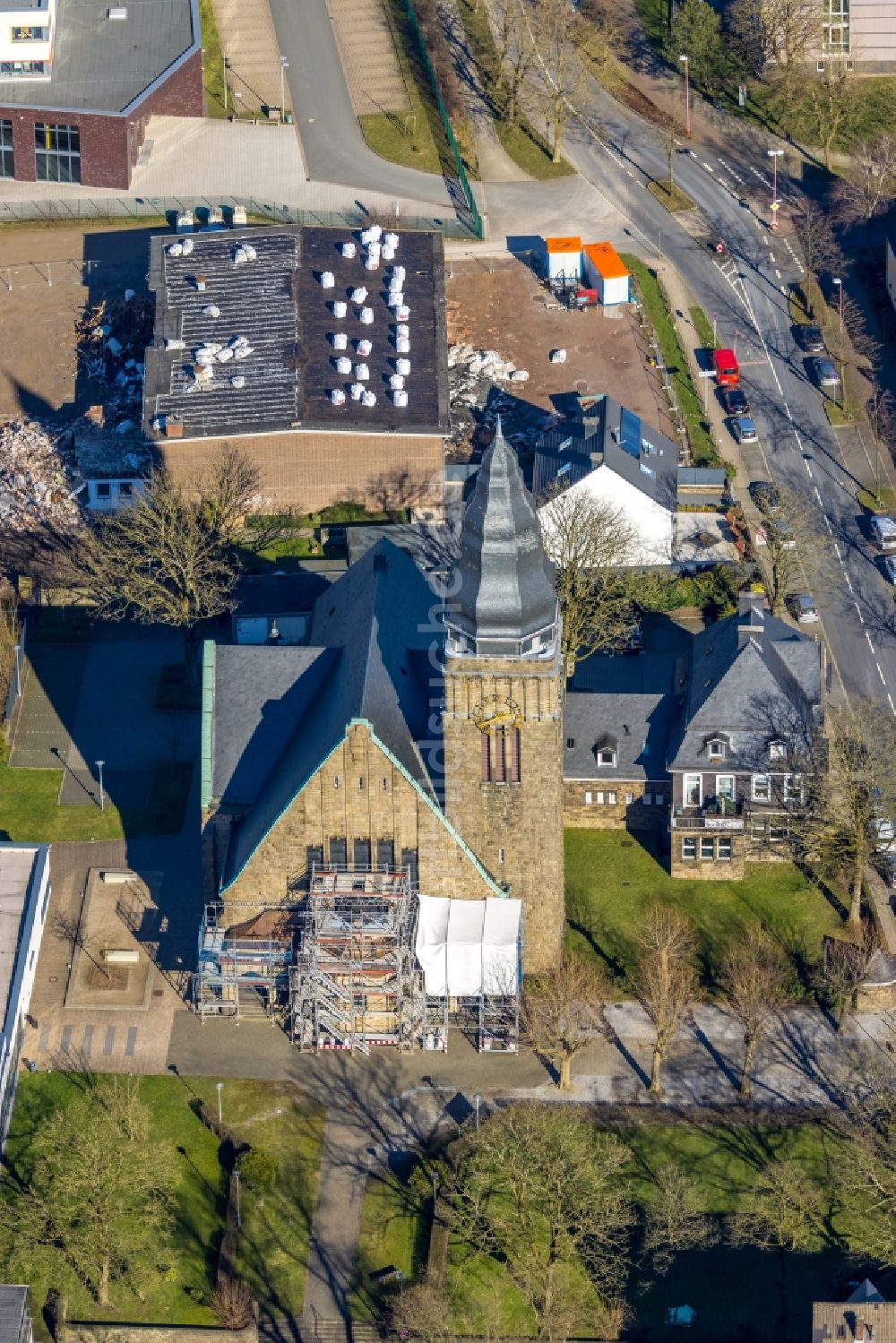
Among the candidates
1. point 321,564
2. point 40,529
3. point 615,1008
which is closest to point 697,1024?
point 615,1008

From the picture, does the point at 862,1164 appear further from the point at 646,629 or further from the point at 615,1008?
the point at 646,629

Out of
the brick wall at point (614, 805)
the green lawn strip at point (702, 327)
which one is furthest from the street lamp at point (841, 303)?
the brick wall at point (614, 805)

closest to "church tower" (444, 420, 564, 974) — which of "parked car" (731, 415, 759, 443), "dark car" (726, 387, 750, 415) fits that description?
"parked car" (731, 415, 759, 443)

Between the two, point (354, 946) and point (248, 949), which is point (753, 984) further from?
point (248, 949)

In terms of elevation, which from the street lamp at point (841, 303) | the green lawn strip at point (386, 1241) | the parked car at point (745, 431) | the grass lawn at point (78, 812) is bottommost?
the green lawn strip at point (386, 1241)

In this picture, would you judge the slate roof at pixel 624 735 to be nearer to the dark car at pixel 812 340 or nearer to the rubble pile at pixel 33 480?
the rubble pile at pixel 33 480
